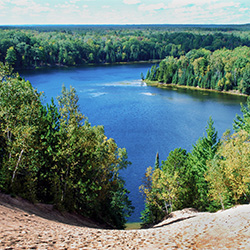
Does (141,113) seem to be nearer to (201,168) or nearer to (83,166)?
(201,168)

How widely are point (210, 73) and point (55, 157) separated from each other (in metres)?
93.9

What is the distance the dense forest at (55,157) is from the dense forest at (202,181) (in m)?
3.55

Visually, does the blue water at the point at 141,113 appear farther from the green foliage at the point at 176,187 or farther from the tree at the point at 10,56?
the tree at the point at 10,56

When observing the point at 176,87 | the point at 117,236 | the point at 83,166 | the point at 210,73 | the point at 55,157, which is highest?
the point at 210,73

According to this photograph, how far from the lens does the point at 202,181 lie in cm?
3262

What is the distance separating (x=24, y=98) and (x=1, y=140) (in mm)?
4069

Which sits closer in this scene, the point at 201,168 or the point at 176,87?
the point at 201,168

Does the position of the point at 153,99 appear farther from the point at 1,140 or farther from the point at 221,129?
the point at 1,140

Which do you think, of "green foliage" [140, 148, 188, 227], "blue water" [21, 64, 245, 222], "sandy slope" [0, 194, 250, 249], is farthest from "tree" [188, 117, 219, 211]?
"sandy slope" [0, 194, 250, 249]

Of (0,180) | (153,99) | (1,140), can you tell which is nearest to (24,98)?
(1,140)

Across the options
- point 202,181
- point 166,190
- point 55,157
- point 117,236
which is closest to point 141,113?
point 202,181

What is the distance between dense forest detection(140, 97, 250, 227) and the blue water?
7.24 m

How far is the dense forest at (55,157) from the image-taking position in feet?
71.4

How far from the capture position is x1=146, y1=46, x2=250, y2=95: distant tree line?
102875 mm
